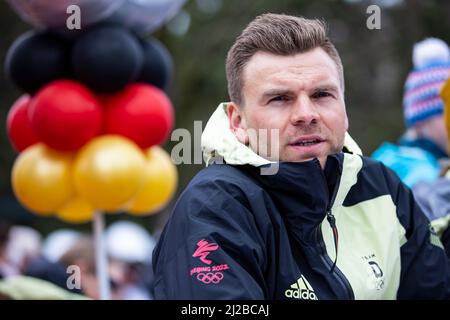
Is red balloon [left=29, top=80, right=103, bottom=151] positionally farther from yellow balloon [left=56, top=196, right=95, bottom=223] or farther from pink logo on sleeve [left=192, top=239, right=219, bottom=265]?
pink logo on sleeve [left=192, top=239, right=219, bottom=265]

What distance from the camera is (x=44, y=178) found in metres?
4.93

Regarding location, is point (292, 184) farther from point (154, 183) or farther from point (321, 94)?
point (154, 183)

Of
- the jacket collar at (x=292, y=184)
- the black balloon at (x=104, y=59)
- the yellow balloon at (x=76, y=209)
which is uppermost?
the black balloon at (x=104, y=59)

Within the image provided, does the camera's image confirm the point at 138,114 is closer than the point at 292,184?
No

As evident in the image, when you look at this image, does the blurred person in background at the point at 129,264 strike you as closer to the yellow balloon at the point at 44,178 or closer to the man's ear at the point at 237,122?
the yellow balloon at the point at 44,178

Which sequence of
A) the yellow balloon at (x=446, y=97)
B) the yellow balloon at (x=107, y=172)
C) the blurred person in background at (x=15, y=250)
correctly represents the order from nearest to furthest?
1. the yellow balloon at (x=446, y=97)
2. the yellow balloon at (x=107, y=172)
3. the blurred person in background at (x=15, y=250)

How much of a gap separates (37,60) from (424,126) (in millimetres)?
2525

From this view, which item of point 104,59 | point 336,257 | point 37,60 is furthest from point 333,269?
point 37,60

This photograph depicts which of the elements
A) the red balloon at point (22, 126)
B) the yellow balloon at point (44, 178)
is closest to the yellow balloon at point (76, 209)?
the yellow balloon at point (44, 178)

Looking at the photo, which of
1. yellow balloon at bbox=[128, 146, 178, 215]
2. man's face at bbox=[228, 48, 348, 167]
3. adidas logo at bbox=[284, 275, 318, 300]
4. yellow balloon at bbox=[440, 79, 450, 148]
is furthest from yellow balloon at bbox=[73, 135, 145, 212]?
adidas logo at bbox=[284, 275, 318, 300]

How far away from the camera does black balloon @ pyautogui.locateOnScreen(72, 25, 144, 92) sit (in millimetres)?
4965

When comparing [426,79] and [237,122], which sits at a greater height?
[426,79]

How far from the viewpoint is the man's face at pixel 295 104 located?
250 cm
